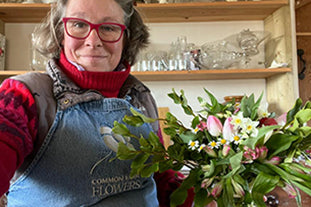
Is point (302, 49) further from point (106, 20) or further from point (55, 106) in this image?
point (55, 106)

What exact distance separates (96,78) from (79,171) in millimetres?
252

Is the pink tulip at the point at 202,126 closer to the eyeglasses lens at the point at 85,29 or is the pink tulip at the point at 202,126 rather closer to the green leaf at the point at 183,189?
the green leaf at the point at 183,189

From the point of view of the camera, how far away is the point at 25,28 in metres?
2.18

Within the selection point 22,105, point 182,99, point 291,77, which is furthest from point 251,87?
point 22,105

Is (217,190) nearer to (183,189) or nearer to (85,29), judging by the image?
(183,189)

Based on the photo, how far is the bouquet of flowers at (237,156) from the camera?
0.54m

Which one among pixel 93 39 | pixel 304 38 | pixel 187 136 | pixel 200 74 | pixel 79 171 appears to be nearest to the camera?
pixel 187 136

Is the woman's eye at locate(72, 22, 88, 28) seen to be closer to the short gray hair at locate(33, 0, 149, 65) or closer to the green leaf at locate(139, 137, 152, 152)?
the short gray hair at locate(33, 0, 149, 65)

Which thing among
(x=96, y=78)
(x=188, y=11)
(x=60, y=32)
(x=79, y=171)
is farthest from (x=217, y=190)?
(x=188, y=11)

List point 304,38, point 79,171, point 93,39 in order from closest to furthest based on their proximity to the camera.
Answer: point 79,171 < point 93,39 < point 304,38

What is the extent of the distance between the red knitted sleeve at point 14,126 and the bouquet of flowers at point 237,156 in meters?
0.18

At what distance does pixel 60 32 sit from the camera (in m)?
0.94

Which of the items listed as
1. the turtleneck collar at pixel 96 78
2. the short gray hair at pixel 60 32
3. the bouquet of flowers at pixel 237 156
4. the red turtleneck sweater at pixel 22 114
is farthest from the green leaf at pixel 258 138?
the short gray hair at pixel 60 32

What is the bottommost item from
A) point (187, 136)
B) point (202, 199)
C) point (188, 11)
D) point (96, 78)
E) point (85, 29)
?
point (202, 199)
